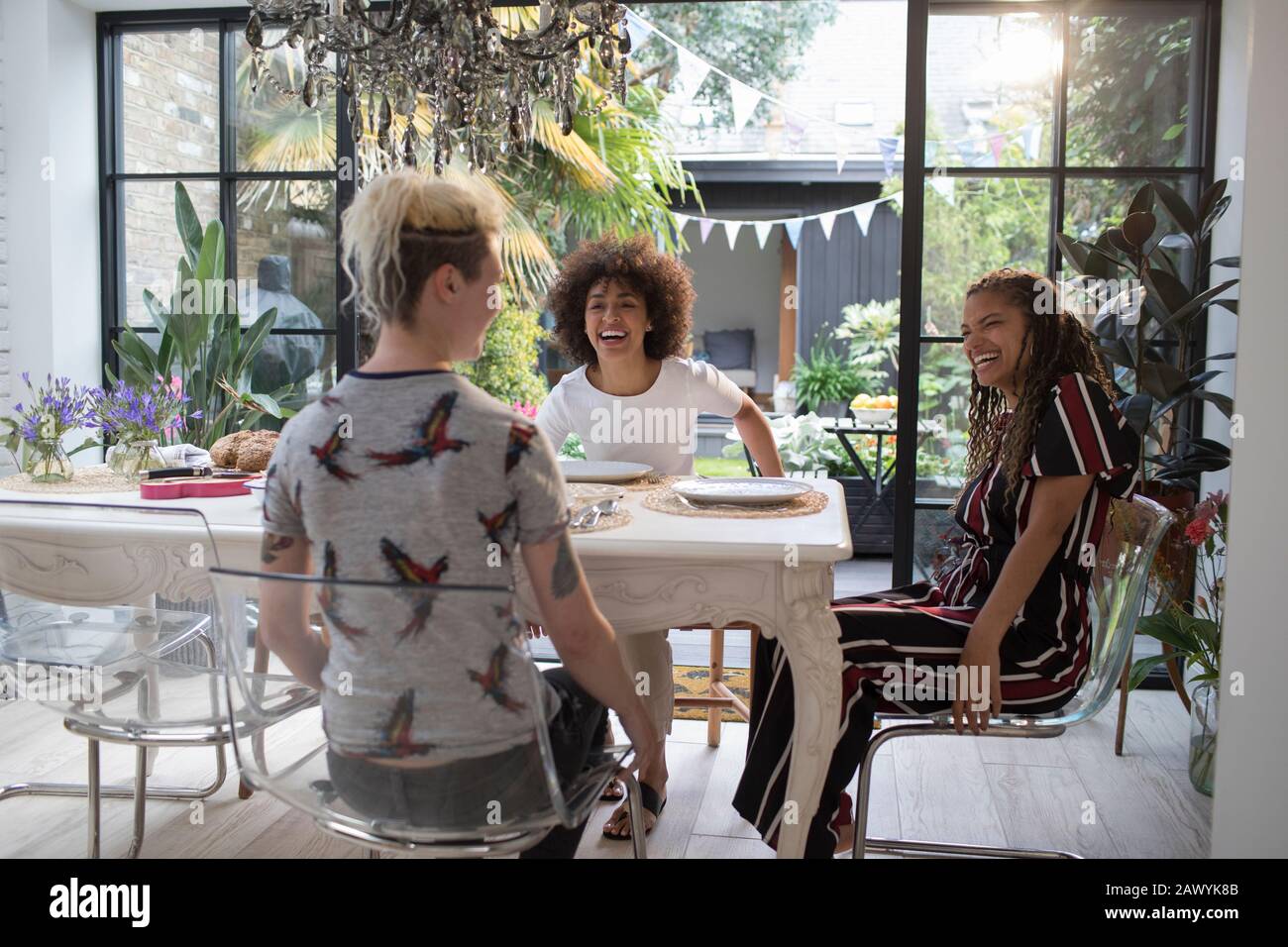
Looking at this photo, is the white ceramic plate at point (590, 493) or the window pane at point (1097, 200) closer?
the white ceramic plate at point (590, 493)

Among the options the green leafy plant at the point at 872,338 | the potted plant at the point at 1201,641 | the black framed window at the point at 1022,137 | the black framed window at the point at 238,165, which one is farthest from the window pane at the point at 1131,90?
the green leafy plant at the point at 872,338

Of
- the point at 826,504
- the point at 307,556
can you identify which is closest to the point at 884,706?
the point at 826,504

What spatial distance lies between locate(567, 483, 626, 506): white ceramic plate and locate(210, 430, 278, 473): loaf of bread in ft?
2.28

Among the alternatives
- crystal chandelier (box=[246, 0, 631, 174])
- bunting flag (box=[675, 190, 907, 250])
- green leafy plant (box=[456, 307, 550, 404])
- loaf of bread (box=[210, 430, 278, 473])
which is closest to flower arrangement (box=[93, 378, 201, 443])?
loaf of bread (box=[210, 430, 278, 473])

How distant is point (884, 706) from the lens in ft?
6.77

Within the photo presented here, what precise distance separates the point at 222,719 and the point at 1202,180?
332 centimetres

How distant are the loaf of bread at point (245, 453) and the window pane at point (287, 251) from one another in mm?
1688

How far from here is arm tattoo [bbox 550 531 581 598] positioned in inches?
56.4

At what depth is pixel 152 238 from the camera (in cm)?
427

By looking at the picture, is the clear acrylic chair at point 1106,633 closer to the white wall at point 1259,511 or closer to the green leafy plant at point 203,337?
the white wall at point 1259,511

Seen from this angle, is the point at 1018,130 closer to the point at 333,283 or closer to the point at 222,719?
the point at 333,283

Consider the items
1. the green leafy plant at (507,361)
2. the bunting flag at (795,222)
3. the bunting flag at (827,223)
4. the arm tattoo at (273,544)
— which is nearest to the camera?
the arm tattoo at (273,544)

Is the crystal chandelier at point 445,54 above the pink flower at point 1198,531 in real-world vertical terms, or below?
above

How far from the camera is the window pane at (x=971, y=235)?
11.9ft
